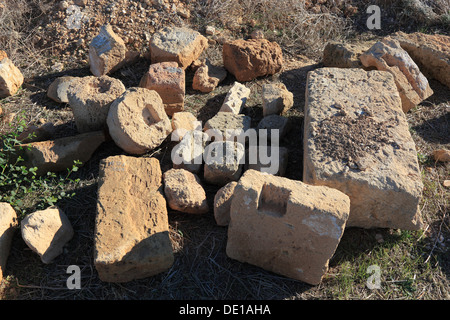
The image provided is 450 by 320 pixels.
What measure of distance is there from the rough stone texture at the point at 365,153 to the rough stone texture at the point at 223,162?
1.88ft

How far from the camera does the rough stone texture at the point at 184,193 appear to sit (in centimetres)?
333

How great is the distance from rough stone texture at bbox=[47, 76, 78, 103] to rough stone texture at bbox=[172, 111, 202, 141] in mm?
1187

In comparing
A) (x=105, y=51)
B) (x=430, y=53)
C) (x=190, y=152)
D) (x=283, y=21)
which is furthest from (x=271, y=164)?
(x=283, y=21)

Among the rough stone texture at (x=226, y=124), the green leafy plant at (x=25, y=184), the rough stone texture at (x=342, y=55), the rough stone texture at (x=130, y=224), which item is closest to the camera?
the rough stone texture at (x=130, y=224)

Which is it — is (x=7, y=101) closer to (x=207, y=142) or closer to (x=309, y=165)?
(x=207, y=142)

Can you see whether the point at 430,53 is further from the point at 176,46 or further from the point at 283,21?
the point at 176,46

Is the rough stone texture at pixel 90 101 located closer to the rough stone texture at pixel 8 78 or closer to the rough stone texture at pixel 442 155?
the rough stone texture at pixel 8 78

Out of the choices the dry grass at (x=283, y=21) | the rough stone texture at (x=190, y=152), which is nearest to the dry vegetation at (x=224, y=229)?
the dry grass at (x=283, y=21)

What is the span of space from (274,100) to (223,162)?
3.35 feet

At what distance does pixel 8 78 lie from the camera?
439 cm

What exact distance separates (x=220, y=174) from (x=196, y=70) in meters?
1.69

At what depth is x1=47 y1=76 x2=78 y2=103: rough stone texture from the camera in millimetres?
4338

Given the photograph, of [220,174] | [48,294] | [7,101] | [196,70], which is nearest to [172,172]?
[220,174]

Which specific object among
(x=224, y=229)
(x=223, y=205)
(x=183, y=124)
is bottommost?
(x=224, y=229)
